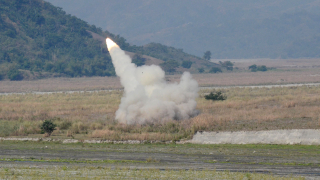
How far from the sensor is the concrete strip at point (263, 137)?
1198 inches

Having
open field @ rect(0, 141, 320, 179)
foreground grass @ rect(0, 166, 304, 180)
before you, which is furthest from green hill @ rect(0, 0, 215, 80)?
foreground grass @ rect(0, 166, 304, 180)

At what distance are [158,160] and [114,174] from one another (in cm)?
488

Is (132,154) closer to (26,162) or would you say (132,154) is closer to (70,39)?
(26,162)

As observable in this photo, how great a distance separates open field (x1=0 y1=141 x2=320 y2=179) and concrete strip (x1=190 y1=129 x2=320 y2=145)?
1.29 metres

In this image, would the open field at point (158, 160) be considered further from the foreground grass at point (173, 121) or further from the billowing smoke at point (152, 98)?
the billowing smoke at point (152, 98)

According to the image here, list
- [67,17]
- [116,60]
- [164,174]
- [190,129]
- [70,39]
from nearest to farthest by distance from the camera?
1. [164,174]
2. [190,129]
3. [116,60]
4. [70,39]
5. [67,17]

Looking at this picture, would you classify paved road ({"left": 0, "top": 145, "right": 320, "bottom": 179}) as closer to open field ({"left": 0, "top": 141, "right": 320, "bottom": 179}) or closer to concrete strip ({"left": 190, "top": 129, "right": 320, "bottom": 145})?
open field ({"left": 0, "top": 141, "right": 320, "bottom": 179})

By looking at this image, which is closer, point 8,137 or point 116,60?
→ point 8,137

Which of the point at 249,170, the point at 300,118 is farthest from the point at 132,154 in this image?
the point at 300,118

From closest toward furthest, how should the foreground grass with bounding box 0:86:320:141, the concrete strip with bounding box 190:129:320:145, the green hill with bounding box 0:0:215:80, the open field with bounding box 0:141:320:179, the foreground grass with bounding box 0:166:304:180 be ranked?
the foreground grass with bounding box 0:166:304:180
the open field with bounding box 0:141:320:179
the concrete strip with bounding box 190:129:320:145
the foreground grass with bounding box 0:86:320:141
the green hill with bounding box 0:0:215:80

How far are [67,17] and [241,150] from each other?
14501cm

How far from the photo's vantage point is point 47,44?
144750mm

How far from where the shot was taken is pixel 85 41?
154875 millimetres

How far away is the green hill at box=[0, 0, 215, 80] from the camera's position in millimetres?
125312
